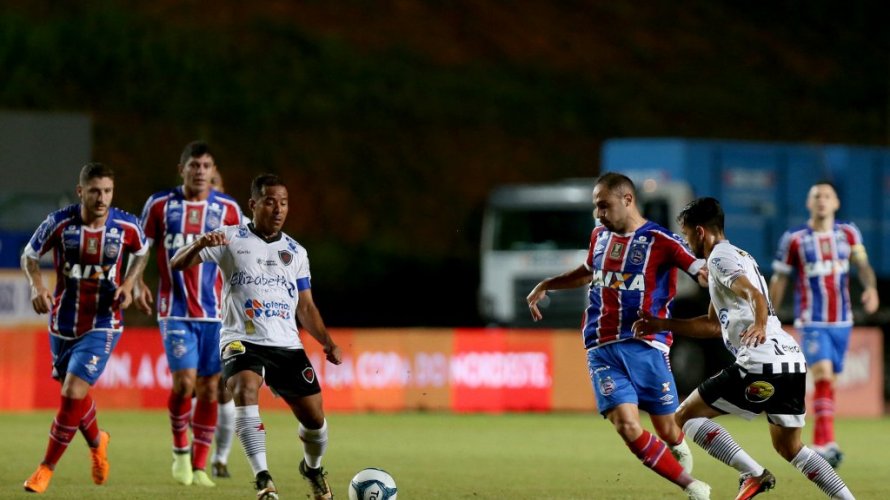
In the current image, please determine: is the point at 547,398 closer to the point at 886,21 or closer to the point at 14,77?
the point at 14,77

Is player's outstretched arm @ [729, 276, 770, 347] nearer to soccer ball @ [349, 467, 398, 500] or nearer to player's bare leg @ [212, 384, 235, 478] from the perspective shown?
soccer ball @ [349, 467, 398, 500]

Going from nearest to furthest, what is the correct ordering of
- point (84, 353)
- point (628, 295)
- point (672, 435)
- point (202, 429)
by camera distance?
1. point (628, 295)
2. point (672, 435)
3. point (84, 353)
4. point (202, 429)

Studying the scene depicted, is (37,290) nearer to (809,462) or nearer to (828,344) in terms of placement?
(809,462)

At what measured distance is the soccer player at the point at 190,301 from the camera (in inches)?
442

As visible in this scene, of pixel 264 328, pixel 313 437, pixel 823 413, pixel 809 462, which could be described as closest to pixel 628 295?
pixel 809 462

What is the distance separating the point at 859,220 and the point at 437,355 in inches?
404

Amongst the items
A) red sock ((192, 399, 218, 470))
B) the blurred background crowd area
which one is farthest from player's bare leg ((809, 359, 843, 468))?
the blurred background crowd area

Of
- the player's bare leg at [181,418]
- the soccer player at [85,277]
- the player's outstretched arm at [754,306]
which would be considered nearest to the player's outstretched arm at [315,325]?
the soccer player at [85,277]

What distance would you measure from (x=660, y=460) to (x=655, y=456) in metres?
0.03

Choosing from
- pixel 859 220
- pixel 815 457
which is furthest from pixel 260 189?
pixel 859 220

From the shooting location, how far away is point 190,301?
11.3 m

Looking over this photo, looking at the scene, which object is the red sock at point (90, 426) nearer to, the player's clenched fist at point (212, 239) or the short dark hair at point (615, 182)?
the player's clenched fist at point (212, 239)

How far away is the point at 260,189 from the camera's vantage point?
9203 millimetres

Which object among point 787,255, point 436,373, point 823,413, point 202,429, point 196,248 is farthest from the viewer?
point 436,373
